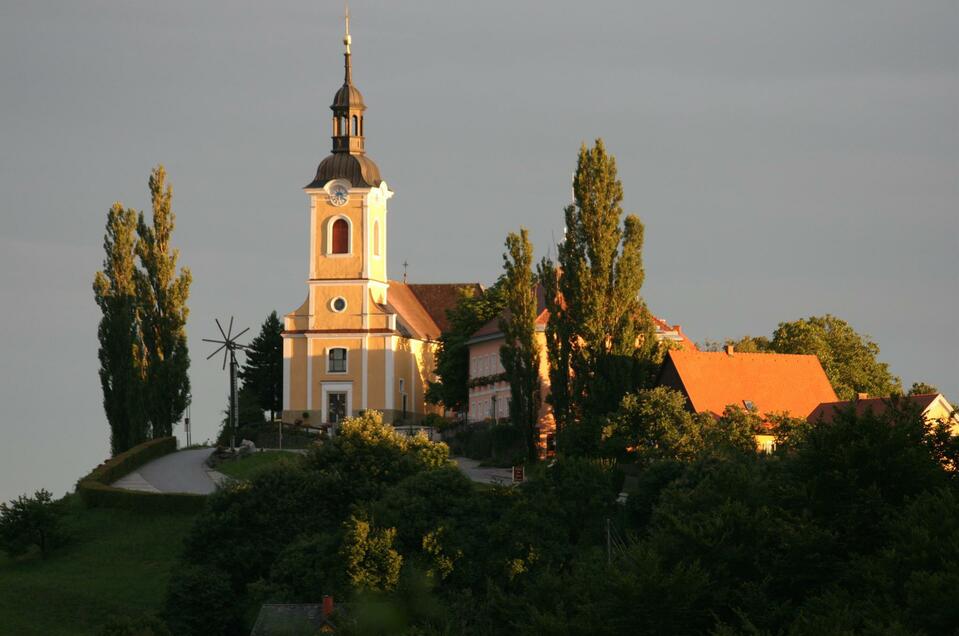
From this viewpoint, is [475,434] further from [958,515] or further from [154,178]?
[958,515]

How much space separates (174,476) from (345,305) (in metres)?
19.8

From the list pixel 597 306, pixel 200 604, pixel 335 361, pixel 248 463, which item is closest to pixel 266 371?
pixel 335 361

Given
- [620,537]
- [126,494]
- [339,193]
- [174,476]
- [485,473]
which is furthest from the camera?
[339,193]

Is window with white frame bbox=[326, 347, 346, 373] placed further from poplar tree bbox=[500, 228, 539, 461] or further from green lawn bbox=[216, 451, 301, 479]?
poplar tree bbox=[500, 228, 539, 461]

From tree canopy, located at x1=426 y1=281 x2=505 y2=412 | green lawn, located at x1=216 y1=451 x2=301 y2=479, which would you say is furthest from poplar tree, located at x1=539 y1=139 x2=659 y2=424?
tree canopy, located at x1=426 y1=281 x2=505 y2=412

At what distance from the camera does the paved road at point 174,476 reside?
84.4 metres

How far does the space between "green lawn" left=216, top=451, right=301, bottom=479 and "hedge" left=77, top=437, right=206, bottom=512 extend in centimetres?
358

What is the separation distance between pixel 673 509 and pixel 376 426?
1644 cm

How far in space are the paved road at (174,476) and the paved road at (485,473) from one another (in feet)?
31.7

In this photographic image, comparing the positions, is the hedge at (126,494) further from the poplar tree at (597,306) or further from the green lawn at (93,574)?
the poplar tree at (597,306)

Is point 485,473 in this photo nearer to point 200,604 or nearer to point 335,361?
point 200,604

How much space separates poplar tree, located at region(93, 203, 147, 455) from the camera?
312ft

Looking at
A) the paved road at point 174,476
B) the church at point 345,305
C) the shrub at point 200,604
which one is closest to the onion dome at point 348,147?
the church at point 345,305

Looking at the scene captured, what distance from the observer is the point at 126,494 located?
8088 cm
